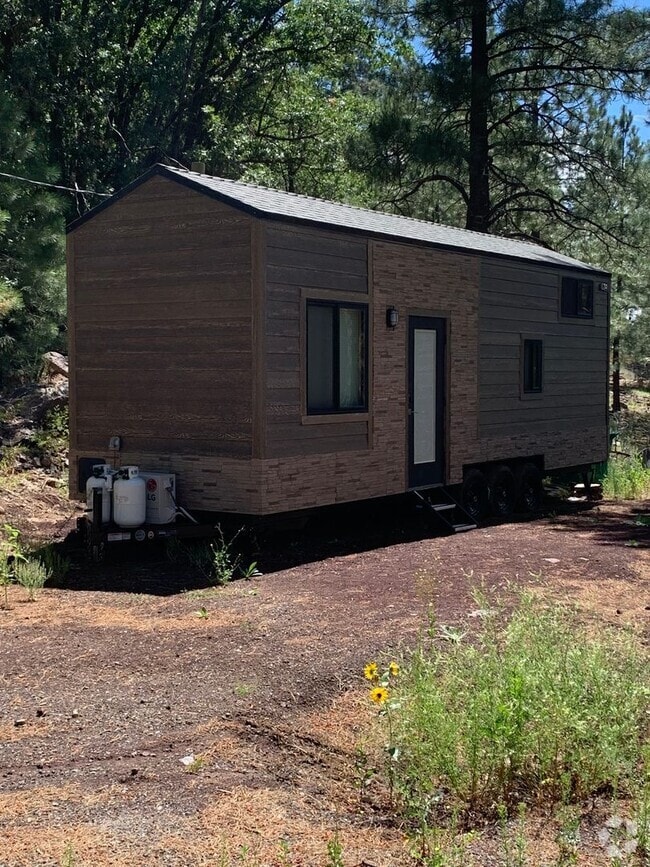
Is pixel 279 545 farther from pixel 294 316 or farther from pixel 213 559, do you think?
Answer: pixel 294 316

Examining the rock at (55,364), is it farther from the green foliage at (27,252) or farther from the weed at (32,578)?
the weed at (32,578)

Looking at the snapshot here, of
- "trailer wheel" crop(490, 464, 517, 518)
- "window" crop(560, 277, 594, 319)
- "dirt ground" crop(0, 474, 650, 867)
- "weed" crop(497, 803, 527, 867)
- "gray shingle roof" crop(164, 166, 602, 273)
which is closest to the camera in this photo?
"weed" crop(497, 803, 527, 867)

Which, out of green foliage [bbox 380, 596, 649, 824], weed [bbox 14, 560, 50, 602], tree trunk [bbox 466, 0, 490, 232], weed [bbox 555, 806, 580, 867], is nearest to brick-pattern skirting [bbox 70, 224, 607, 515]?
weed [bbox 14, 560, 50, 602]

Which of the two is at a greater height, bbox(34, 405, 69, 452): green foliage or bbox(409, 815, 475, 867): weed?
bbox(34, 405, 69, 452): green foliage

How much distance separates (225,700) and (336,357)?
227 inches

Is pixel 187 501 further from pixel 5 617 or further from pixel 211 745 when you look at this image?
pixel 211 745

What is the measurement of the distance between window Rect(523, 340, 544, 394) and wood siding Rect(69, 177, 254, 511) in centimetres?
563

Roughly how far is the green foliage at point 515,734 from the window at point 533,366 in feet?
31.3

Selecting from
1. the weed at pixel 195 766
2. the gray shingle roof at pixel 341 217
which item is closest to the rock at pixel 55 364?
the gray shingle roof at pixel 341 217

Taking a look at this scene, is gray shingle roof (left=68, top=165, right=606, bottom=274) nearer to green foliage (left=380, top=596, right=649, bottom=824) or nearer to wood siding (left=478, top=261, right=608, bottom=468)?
wood siding (left=478, top=261, right=608, bottom=468)

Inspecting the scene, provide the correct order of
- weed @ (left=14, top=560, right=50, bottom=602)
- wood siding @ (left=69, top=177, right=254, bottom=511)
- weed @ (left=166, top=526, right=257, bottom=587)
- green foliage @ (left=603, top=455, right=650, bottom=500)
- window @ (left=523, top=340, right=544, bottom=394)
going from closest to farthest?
1. weed @ (left=14, top=560, right=50, bottom=602)
2. weed @ (left=166, top=526, right=257, bottom=587)
3. wood siding @ (left=69, top=177, right=254, bottom=511)
4. window @ (left=523, top=340, right=544, bottom=394)
5. green foliage @ (left=603, top=455, right=650, bottom=500)

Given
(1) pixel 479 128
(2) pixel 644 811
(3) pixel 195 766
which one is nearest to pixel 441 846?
(2) pixel 644 811

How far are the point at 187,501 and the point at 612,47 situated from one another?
1369 cm

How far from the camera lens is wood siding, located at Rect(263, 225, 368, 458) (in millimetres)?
9742
